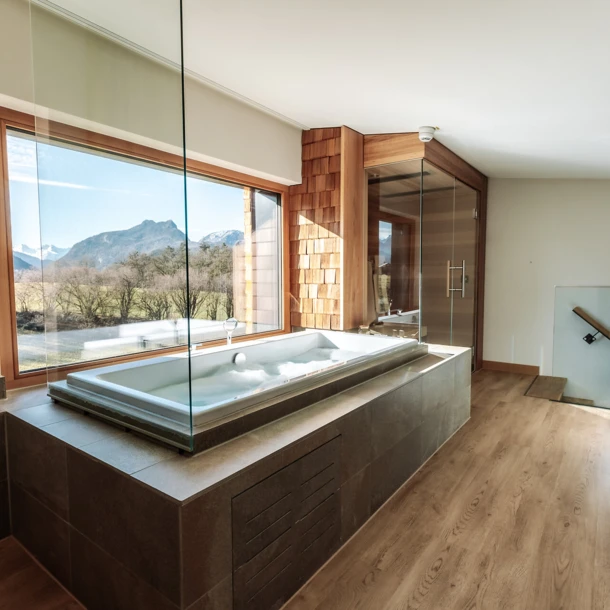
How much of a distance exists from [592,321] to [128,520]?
4687 mm

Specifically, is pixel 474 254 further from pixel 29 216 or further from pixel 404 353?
pixel 29 216

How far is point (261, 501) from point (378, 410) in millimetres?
838

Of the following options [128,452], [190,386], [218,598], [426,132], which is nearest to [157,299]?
[190,386]

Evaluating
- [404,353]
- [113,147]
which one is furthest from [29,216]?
[404,353]

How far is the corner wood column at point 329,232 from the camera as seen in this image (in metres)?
3.50

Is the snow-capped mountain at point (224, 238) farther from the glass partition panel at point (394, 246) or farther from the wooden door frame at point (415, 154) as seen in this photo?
the wooden door frame at point (415, 154)

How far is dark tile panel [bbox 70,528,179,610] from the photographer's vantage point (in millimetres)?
1281

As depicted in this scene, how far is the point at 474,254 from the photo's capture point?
15.4ft

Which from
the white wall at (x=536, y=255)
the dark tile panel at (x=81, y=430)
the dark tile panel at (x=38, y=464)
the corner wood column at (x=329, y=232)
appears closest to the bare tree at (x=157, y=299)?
the dark tile panel at (x=81, y=430)

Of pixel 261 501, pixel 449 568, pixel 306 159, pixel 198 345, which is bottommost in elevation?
pixel 449 568

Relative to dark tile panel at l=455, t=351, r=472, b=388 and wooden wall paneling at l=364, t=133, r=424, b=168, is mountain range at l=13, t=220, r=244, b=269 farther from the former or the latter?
wooden wall paneling at l=364, t=133, r=424, b=168

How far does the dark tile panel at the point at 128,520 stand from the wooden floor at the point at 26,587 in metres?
0.30

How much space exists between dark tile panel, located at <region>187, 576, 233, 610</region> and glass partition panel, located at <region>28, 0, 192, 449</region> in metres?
0.63

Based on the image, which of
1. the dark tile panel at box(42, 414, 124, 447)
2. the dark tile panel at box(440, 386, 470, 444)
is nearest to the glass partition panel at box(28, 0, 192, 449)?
the dark tile panel at box(42, 414, 124, 447)
